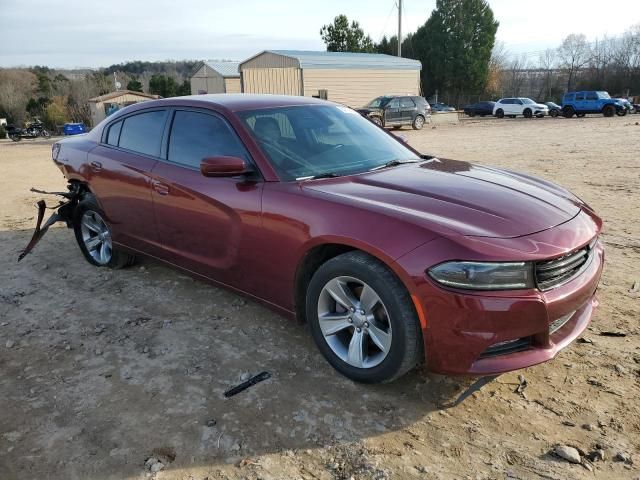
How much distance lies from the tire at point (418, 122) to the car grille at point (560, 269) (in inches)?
946

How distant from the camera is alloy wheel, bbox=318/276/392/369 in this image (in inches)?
112

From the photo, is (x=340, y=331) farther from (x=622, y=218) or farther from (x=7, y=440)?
(x=622, y=218)

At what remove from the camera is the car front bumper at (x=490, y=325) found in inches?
96.9

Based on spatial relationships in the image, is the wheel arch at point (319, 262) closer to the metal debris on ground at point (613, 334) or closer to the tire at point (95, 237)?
the metal debris on ground at point (613, 334)

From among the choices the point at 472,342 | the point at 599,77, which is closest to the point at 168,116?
the point at 472,342

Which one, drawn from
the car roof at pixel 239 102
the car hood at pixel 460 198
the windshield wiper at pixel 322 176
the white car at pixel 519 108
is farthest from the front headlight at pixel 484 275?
the white car at pixel 519 108

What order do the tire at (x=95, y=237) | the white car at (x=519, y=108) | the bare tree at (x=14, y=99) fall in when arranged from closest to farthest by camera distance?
the tire at (x=95, y=237), the white car at (x=519, y=108), the bare tree at (x=14, y=99)

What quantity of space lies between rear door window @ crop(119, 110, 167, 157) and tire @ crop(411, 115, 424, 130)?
22816 mm

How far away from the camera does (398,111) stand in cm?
2528

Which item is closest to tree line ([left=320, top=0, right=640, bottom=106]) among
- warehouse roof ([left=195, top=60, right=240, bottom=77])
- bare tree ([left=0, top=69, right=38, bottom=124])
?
warehouse roof ([left=195, top=60, right=240, bottom=77])

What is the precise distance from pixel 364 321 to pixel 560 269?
3.52ft

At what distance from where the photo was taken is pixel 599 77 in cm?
5253

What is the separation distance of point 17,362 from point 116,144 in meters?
2.09

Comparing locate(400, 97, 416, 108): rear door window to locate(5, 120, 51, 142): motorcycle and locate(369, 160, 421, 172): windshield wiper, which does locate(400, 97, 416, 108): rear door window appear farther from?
locate(5, 120, 51, 142): motorcycle
